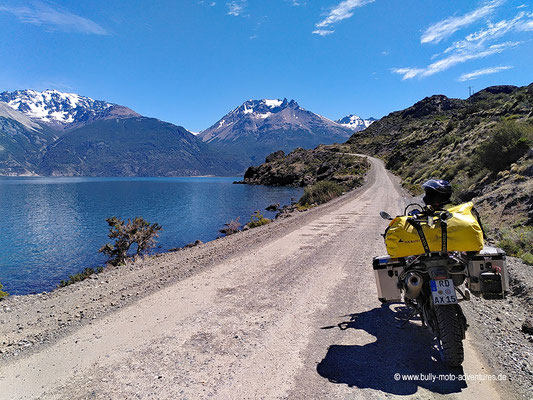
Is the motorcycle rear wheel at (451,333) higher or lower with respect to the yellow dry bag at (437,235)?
lower

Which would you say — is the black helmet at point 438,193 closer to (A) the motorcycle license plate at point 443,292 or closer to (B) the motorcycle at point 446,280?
(B) the motorcycle at point 446,280

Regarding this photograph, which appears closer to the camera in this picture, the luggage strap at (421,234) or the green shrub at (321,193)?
the luggage strap at (421,234)

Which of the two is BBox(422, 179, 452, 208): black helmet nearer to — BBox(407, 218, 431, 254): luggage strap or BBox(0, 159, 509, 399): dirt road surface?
BBox(407, 218, 431, 254): luggage strap

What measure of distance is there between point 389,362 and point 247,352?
1.94m

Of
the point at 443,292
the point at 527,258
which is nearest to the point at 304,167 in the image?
the point at 527,258

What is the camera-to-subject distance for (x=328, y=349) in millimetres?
4273

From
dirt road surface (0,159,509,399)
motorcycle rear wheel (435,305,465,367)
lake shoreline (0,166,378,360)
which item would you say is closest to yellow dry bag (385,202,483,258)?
motorcycle rear wheel (435,305,465,367)

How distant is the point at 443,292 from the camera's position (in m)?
3.58

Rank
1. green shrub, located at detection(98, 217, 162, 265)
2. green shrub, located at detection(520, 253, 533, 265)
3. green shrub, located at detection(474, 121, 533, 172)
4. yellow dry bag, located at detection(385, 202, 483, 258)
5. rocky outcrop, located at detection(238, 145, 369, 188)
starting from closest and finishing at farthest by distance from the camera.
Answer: yellow dry bag, located at detection(385, 202, 483, 258)
green shrub, located at detection(520, 253, 533, 265)
green shrub, located at detection(474, 121, 533, 172)
green shrub, located at detection(98, 217, 162, 265)
rocky outcrop, located at detection(238, 145, 369, 188)

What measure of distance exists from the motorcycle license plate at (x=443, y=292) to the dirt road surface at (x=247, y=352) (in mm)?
934

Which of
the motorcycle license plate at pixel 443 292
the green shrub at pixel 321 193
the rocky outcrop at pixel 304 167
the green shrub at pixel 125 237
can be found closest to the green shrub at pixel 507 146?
the green shrub at pixel 321 193

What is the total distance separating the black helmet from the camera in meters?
4.39

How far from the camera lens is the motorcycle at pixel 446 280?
3.55m

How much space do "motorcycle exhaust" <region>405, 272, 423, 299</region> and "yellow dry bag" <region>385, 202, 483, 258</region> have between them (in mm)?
274
